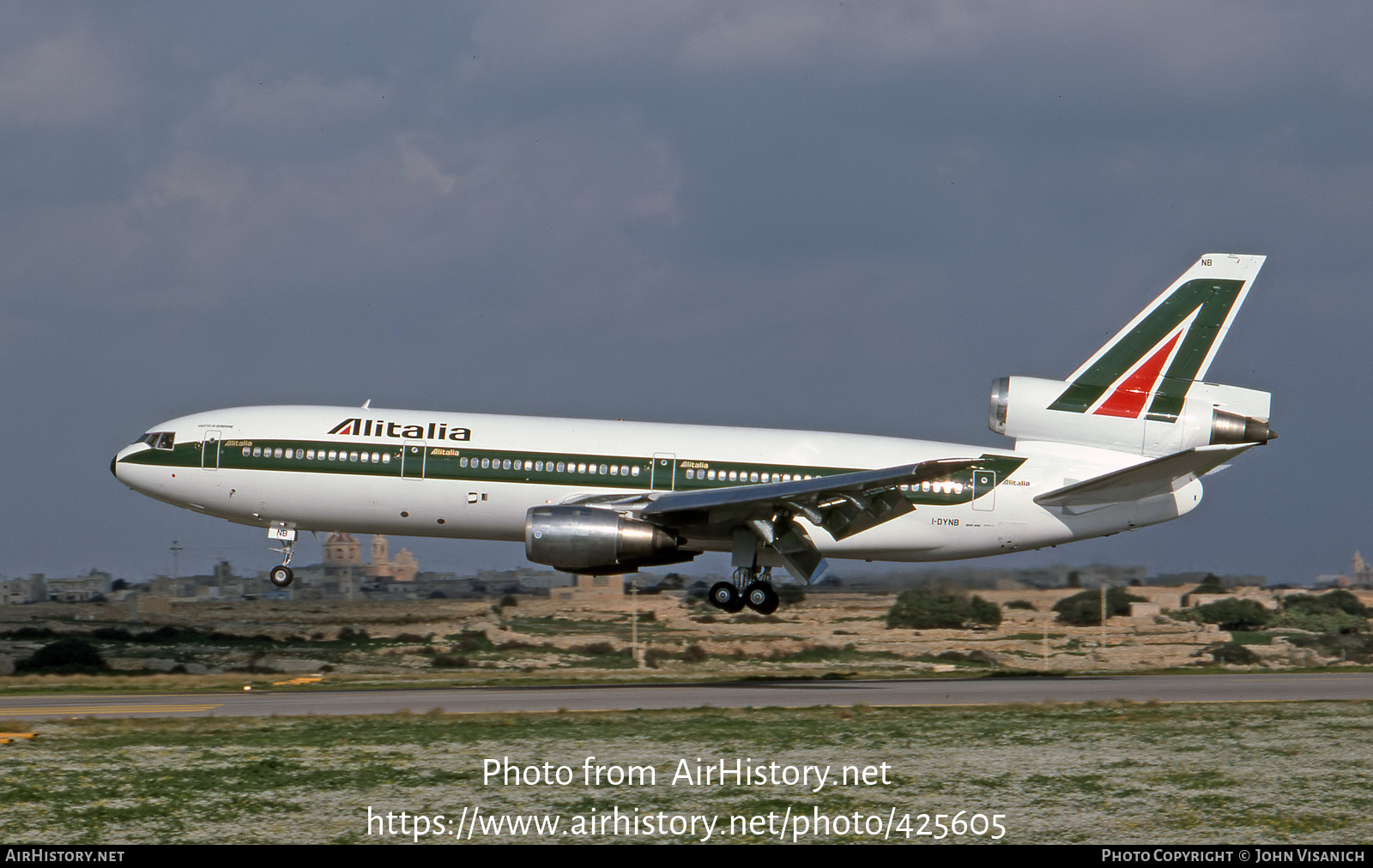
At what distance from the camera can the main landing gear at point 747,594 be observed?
108 ft

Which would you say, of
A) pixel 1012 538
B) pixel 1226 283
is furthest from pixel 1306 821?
pixel 1226 283

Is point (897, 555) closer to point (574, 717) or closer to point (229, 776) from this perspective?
point (574, 717)

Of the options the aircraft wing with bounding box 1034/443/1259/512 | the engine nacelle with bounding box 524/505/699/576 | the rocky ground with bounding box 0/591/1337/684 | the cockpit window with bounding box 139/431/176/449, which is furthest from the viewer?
the rocky ground with bounding box 0/591/1337/684

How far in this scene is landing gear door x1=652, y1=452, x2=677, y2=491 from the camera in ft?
107

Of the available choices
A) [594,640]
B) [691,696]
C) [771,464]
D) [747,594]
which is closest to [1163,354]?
[771,464]

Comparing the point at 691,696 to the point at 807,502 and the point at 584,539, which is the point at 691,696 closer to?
the point at 584,539

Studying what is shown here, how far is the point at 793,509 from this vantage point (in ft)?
103

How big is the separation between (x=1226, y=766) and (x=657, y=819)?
7771 millimetres

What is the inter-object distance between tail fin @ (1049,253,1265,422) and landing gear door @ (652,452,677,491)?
931cm

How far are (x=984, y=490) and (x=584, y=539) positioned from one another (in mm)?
10066

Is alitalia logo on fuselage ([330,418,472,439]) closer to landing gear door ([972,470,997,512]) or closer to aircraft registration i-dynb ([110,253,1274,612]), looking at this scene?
aircraft registration i-dynb ([110,253,1274,612])

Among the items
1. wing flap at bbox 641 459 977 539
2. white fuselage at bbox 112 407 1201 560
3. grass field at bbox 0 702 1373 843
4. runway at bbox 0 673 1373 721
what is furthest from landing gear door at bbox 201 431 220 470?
grass field at bbox 0 702 1373 843

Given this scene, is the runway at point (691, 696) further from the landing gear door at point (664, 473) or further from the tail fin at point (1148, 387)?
the tail fin at point (1148, 387)

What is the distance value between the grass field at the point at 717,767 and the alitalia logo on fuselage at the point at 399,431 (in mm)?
10079
